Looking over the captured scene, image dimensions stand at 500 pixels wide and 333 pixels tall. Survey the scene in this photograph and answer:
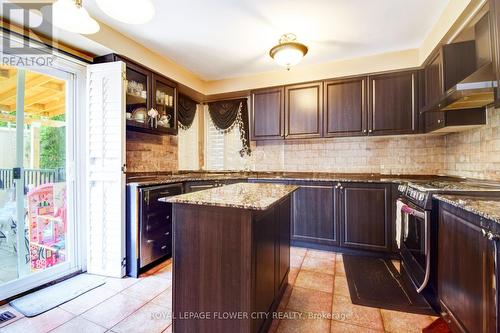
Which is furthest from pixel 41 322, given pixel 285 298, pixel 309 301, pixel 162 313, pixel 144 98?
pixel 144 98

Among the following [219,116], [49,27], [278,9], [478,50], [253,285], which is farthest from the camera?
[219,116]

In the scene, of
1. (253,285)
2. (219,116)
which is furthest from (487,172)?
(219,116)

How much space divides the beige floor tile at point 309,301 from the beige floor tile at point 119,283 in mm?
1540

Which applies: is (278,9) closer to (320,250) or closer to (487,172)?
(487,172)

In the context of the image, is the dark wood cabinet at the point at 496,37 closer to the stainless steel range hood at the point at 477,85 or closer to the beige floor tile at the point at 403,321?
the stainless steel range hood at the point at 477,85

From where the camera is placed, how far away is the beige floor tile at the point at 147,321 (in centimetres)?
162

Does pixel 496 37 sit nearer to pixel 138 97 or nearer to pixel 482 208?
pixel 482 208

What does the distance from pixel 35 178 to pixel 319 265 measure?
122 inches

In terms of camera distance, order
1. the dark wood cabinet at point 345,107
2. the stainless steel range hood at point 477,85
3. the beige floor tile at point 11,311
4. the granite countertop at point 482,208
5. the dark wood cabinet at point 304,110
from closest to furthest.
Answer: the granite countertop at point 482,208, the stainless steel range hood at point 477,85, the beige floor tile at point 11,311, the dark wood cabinet at point 345,107, the dark wood cabinet at point 304,110

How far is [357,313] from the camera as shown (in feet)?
5.91

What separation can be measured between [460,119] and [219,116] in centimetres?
334

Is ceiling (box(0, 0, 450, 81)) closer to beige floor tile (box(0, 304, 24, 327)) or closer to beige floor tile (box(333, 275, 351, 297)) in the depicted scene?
beige floor tile (box(0, 304, 24, 327))

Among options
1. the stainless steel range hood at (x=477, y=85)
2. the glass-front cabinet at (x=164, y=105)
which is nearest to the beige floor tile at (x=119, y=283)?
the glass-front cabinet at (x=164, y=105)

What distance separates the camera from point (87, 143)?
2.47 meters
